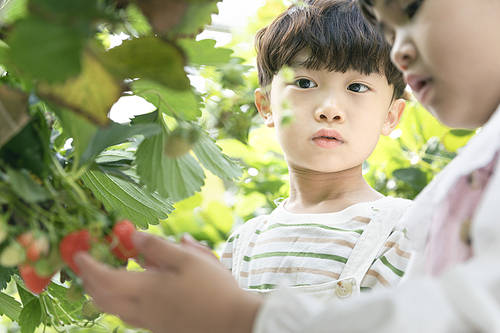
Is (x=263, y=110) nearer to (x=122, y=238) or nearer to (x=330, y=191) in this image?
(x=330, y=191)

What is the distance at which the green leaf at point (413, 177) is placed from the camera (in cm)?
114

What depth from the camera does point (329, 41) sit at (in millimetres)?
894

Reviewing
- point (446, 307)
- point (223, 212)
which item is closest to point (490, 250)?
point (446, 307)

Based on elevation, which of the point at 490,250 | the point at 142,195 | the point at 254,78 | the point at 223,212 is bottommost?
the point at 223,212

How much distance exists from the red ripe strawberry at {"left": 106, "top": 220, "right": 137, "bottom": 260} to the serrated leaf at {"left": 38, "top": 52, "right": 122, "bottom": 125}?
9cm

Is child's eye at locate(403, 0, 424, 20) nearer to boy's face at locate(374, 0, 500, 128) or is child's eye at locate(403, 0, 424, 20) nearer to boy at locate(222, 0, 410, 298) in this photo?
boy's face at locate(374, 0, 500, 128)

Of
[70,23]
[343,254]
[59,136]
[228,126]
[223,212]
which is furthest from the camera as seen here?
[223,212]

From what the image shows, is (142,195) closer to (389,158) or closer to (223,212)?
(223,212)

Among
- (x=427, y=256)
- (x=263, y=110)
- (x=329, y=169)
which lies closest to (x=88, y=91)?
(x=427, y=256)

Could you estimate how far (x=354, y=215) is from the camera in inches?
33.8

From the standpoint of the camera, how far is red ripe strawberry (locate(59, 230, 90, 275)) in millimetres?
394

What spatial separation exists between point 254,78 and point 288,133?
34 cm

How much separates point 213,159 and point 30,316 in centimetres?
28

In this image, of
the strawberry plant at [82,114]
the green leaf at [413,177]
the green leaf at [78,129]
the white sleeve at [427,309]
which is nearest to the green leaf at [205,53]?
the strawberry plant at [82,114]
